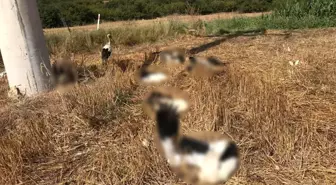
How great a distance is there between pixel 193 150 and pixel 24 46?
1.86 meters

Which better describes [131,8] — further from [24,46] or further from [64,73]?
[24,46]

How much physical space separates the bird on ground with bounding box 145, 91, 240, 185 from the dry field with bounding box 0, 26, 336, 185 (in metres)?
0.08

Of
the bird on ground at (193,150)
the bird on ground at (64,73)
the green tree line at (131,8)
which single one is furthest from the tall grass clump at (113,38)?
the green tree line at (131,8)

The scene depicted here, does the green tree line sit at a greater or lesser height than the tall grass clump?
lesser

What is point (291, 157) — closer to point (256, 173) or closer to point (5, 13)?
point (256, 173)

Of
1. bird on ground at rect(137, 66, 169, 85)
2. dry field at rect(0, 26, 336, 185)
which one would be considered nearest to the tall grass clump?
bird on ground at rect(137, 66, 169, 85)

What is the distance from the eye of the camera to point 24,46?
3066mm

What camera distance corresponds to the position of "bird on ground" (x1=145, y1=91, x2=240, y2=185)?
6.34 ft

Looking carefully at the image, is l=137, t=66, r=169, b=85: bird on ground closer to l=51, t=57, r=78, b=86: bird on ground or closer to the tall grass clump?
l=51, t=57, r=78, b=86: bird on ground

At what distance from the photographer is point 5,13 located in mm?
2973

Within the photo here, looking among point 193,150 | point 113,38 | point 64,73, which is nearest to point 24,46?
point 64,73

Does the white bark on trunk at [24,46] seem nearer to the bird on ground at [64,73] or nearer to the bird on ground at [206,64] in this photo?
the bird on ground at [64,73]

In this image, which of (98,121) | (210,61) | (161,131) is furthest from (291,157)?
(210,61)

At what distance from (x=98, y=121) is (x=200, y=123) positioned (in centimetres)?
74
